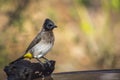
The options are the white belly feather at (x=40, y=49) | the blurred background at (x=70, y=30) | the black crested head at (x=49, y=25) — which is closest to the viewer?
the black crested head at (x=49, y=25)

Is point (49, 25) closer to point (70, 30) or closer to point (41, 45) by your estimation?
point (41, 45)

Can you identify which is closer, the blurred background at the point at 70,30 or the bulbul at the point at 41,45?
the bulbul at the point at 41,45

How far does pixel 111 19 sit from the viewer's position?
33.2 ft

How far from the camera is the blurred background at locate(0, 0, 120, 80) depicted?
940cm

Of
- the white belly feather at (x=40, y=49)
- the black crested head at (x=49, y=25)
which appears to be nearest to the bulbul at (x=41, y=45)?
the white belly feather at (x=40, y=49)

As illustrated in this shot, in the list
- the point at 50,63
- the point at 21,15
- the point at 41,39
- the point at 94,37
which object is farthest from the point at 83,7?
the point at 50,63

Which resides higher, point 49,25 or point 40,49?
point 49,25

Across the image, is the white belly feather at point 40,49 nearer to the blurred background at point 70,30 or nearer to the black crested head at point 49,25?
the black crested head at point 49,25

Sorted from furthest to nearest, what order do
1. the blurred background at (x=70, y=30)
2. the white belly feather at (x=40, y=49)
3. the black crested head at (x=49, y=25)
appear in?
the blurred background at (x=70, y=30), the white belly feather at (x=40, y=49), the black crested head at (x=49, y=25)

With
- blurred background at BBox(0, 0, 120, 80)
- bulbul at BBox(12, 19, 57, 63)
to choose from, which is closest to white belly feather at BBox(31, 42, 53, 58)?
bulbul at BBox(12, 19, 57, 63)

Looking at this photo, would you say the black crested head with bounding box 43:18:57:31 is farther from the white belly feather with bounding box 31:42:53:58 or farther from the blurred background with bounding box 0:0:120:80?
the blurred background with bounding box 0:0:120:80

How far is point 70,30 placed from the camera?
10.4 meters

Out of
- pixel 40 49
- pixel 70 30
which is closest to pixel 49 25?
pixel 40 49

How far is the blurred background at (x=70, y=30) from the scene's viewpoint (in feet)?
30.8
